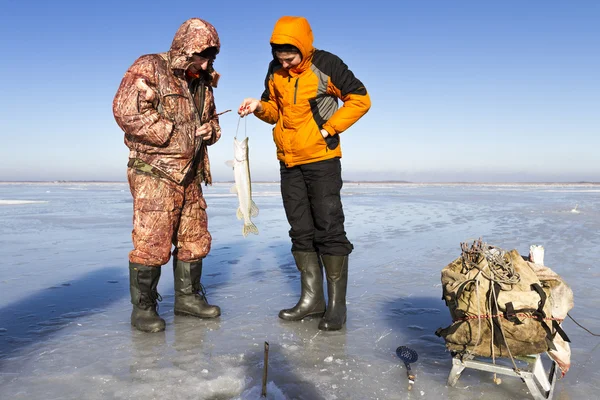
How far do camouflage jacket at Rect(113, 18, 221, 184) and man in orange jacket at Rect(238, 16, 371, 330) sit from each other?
59cm

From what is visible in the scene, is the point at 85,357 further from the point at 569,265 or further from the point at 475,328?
the point at 569,265

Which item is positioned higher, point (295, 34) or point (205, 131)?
point (295, 34)

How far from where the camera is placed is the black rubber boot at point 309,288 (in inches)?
159

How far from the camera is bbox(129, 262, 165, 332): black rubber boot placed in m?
3.71

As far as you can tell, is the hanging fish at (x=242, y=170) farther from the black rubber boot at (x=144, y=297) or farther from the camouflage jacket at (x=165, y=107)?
the black rubber boot at (x=144, y=297)

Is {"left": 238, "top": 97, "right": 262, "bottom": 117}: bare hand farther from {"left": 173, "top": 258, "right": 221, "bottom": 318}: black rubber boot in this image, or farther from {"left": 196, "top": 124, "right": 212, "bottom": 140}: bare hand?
{"left": 173, "top": 258, "right": 221, "bottom": 318}: black rubber boot

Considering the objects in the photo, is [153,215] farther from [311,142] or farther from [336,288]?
[336,288]

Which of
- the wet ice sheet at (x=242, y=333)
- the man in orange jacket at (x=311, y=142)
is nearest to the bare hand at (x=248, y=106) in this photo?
the man in orange jacket at (x=311, y=142)

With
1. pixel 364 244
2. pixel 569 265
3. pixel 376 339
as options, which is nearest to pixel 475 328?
pixel 376 339

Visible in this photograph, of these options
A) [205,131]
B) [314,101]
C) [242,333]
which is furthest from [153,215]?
[314,101]

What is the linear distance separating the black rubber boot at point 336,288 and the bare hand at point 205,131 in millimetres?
1679

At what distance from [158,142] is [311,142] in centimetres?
140

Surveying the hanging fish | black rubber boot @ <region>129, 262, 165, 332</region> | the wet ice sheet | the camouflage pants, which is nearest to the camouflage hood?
the hanging fish

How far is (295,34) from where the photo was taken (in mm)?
3553
